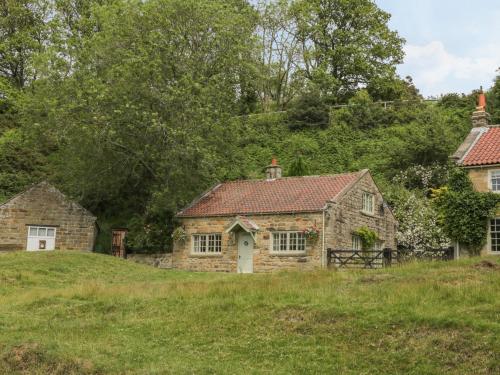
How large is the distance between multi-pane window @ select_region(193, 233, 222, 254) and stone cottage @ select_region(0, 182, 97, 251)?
8.87 m

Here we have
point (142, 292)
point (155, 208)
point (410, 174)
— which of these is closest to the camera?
point (142, 292)

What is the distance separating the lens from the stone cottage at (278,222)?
30688mm

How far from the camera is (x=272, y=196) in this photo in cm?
3347

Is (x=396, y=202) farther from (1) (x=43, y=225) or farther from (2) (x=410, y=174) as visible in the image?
(1) (x=43, y=225)

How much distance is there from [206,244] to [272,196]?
4.48 m

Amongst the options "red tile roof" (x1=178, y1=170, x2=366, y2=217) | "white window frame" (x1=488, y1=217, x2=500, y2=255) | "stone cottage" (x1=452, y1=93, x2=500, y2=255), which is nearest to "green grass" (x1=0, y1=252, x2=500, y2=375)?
"white window frame" (x1=488, y1=217, x2=500, y2=255)

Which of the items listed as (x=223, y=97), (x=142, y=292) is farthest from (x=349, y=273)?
(x=223, y=97)

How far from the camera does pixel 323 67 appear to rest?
2238 inches

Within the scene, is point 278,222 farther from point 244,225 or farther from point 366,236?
point 366,236

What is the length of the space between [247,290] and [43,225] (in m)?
22.7

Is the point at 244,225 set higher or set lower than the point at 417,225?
lower

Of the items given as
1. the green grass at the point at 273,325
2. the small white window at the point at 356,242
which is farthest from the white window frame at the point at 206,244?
the green grass at the point at 273,325

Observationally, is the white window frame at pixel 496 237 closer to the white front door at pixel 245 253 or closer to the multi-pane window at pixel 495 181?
the multi-pane window at pixel 495 181

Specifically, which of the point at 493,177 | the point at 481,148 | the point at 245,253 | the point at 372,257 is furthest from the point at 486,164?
the point at 245,253
